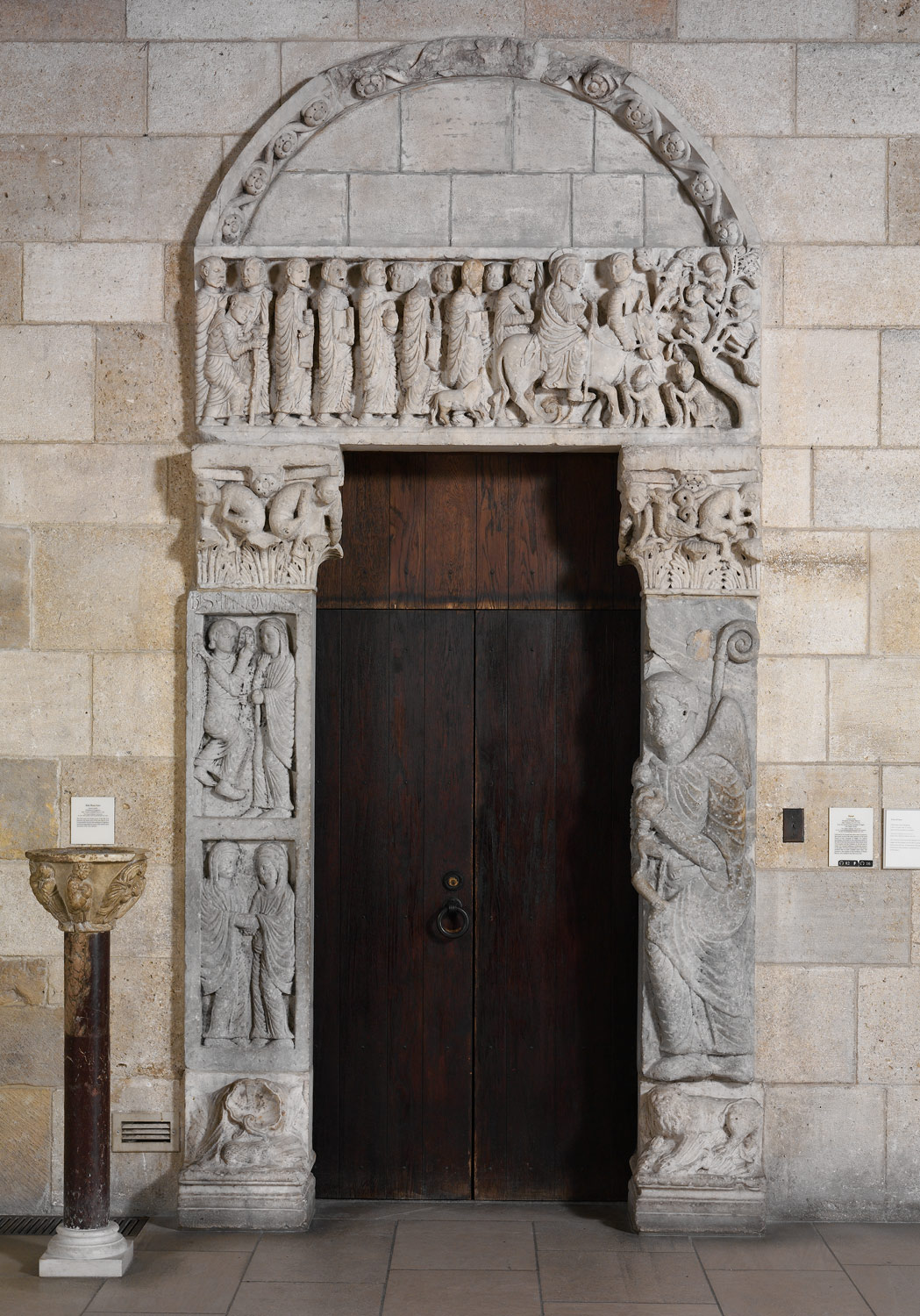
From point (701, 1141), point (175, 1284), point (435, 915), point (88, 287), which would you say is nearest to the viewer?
point (175, 1284)

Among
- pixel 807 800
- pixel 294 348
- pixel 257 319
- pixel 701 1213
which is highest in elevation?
pixel 257 319

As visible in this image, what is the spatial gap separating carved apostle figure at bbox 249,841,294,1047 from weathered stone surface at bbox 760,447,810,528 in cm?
209

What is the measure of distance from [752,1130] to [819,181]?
3255mm

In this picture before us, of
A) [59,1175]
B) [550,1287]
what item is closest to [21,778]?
[59,1175]

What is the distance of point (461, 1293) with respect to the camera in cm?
369

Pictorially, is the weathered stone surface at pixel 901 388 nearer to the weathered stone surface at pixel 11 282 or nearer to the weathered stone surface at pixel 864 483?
the weathered stone surface at pixel 864 483

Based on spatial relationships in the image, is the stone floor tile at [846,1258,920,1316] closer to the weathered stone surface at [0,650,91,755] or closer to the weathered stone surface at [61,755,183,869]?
the weathered stone surface at [61,755,183,869]

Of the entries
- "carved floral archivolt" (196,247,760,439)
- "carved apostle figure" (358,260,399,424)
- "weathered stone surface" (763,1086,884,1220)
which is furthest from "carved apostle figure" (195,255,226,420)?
"weathered stone surface" (763,1086,884,1220)

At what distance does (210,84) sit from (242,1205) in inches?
151

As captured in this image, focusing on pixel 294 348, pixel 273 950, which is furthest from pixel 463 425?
pixel 273 950

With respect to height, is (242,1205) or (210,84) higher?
(210,84)

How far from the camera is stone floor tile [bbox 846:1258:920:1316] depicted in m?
3.59

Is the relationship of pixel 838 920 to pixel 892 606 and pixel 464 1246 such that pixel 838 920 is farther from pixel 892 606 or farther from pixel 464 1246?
pixel 464 1246

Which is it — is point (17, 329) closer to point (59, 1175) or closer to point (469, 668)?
point (469, 668)
